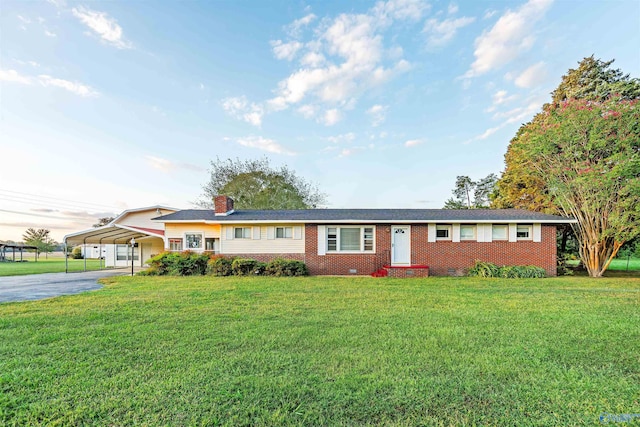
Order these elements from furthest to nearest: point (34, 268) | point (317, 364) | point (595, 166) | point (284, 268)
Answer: point (34, 268) → point (284, 268) → point (595, 166) → point (317, 364)

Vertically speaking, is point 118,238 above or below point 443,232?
below

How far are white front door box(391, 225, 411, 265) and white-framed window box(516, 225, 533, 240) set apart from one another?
501 cm

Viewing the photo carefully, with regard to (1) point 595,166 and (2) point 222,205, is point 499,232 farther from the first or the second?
(2) point 222,205

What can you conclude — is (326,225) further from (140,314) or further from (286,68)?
(140,314)

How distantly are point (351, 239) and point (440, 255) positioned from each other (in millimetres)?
4221

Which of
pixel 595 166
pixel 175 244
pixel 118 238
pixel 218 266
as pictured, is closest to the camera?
pixel 595 166

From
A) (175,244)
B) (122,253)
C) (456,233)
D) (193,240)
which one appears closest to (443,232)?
(456,233)

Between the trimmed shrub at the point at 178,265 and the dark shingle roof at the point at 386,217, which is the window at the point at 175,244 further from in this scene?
the trimmed shrub at the point at 178,265

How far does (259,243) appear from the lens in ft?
48.9

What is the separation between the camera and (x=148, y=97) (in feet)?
46.8

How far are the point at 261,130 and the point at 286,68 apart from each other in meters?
4.19

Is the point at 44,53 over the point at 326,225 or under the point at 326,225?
over

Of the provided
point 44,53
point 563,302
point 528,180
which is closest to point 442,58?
point 528,180

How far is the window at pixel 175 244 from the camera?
16.7 meters
